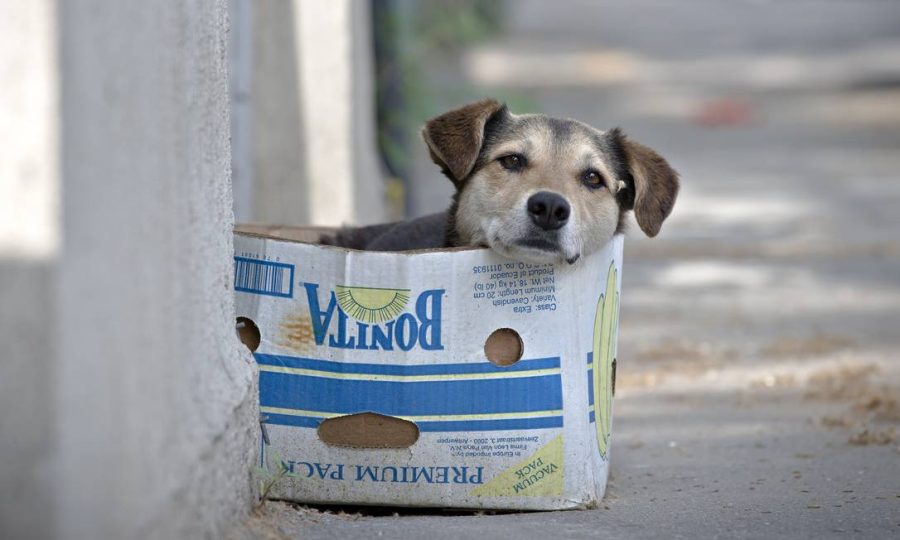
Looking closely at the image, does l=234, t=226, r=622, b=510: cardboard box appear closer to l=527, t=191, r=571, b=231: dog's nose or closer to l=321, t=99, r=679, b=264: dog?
l=527, t=191, r=571, b=231: dog's nose

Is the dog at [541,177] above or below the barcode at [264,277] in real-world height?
above

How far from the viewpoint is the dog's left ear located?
4661mm

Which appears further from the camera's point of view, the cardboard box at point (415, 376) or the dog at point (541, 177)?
the dog at point (541, 177)

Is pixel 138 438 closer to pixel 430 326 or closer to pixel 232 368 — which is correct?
pixel 232 368

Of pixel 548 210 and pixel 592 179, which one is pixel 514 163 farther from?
pixel 548 210

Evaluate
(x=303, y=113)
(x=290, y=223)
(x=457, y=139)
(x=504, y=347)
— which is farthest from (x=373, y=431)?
(x=303, y=113)

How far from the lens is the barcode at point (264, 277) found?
3.84 meters

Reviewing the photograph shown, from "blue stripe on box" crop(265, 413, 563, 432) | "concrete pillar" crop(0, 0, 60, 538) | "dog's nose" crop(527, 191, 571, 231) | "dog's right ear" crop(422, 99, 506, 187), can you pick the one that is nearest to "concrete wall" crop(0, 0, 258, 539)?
"concrete pillar" crop(0, 0, 60, 538)

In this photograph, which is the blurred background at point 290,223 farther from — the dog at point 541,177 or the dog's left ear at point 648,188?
the dog's left ear at point 648,188

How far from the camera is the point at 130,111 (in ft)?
8.73

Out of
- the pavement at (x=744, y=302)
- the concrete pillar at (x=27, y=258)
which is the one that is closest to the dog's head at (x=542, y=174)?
the pavement at (x=744, y=302)

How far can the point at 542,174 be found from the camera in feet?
14.6

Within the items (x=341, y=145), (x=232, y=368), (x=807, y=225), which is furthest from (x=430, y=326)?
(x=807, y=225)

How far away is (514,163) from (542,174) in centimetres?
14
